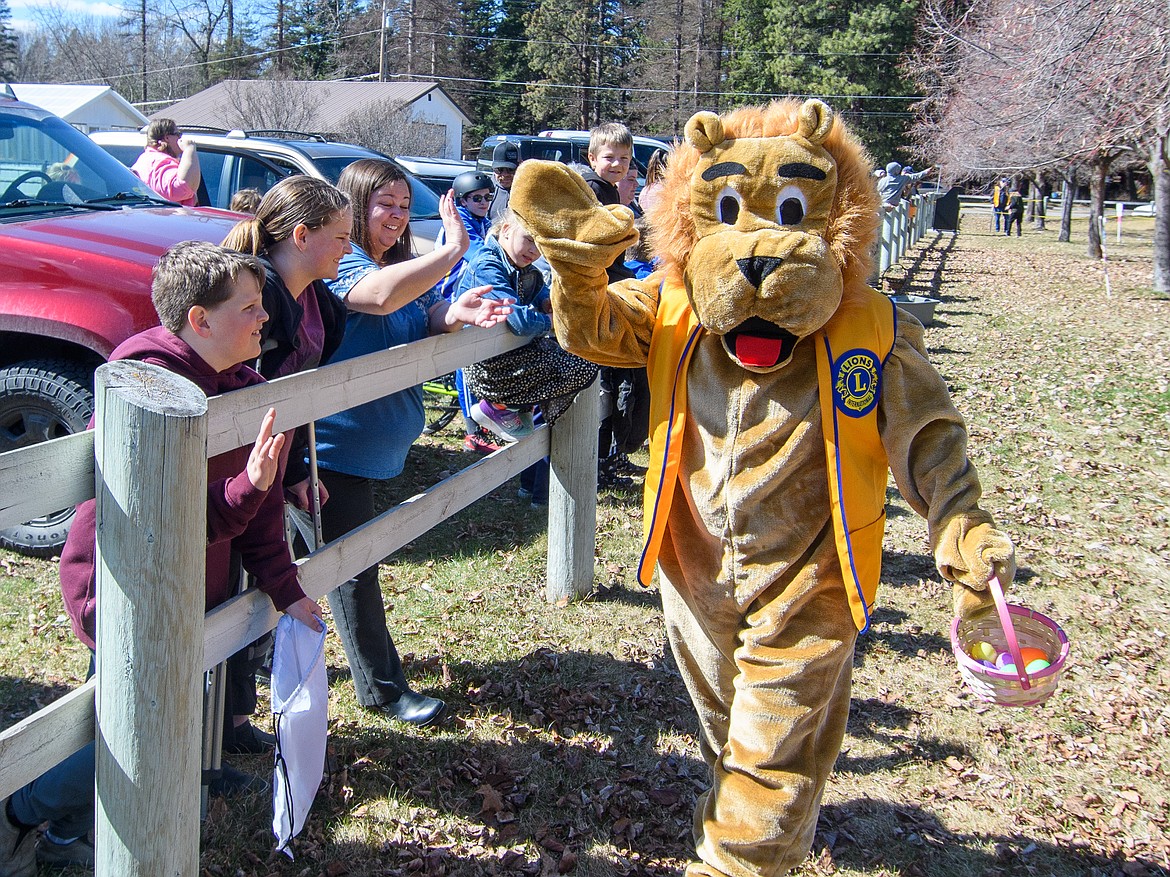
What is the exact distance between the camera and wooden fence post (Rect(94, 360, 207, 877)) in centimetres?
199

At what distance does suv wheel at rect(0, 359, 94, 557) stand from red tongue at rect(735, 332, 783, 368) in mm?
3312

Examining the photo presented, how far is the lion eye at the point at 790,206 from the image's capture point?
2.70m

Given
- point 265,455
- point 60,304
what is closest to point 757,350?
point 265,455

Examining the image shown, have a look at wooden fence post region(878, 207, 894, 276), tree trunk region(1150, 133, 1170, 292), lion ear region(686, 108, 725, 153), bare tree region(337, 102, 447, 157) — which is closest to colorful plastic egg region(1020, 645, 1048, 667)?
lion ear region(686, 108, 725, 153)

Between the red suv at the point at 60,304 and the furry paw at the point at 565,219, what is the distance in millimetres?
2599

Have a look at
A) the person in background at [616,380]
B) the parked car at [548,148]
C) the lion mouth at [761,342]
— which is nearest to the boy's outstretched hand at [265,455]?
the lion mouth at [761,342]

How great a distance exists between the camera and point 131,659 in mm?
2082

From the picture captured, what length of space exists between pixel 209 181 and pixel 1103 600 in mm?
7846

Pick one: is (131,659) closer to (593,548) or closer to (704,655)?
(704,655)

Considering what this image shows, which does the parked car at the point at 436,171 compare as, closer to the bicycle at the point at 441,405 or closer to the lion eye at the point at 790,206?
the bicycle at the point at 441,405

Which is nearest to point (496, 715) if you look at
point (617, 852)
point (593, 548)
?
point (617, 852)

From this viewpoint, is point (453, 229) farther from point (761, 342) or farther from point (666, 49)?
point (666, 49)

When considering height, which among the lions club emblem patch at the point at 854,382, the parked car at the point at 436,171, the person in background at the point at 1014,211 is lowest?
the lions club emblem patch at the point at 854,382

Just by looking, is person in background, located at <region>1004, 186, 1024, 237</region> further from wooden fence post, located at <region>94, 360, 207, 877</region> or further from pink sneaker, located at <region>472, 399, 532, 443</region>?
wooden fence post, located at <region>94, 360, 207, 877</region>
